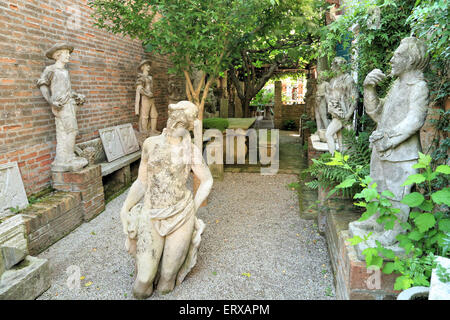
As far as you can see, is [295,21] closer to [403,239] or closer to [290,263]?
[290,263]

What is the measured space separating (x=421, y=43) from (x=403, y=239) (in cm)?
149

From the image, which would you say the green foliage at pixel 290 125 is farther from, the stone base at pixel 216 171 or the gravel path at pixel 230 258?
the gravel path at pixel 230 258

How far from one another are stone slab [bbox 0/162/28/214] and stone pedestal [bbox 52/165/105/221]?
684mm

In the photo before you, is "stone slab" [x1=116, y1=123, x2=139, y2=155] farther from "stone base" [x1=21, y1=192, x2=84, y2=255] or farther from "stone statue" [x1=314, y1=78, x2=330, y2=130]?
"stone statue" [x1=314, y1=78, x2=330, y2=130]

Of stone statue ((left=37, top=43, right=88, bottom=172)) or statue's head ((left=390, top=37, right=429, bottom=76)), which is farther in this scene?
stone statue ((left=37, top=43, right=88, bottom=172))

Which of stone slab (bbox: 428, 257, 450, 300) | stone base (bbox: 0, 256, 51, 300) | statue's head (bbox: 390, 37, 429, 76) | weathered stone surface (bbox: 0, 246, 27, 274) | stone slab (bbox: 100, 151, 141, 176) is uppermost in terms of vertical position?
statue's head (bbox: 390, 37, 429, 76)

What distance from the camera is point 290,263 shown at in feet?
12.4

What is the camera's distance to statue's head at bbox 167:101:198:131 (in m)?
2.84

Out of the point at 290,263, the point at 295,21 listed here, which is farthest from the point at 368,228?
the point at 295,21

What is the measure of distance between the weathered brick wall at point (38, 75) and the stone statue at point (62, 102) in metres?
0.25

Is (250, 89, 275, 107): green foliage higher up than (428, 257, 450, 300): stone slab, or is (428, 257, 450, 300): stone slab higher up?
(250, 89, 275, 107): green foliage

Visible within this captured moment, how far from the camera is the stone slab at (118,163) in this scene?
601 centimetres

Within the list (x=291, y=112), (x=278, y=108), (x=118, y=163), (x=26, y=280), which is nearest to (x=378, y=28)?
(x=26, y=280)

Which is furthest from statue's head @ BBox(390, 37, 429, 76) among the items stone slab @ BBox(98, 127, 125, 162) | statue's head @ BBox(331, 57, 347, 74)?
stone slab @ BBox(98, 127, 125, 162)
